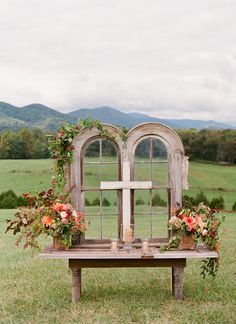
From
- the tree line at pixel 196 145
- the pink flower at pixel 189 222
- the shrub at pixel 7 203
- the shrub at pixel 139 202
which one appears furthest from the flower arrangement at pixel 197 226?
the tree line at pixel 196 145

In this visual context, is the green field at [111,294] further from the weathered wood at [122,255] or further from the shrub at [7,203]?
the shrub at [7,203]

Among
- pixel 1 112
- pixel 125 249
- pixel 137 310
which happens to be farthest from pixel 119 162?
pixel 1 112

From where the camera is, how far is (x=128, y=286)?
9031 millimetres

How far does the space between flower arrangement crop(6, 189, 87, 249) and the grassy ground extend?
841mm

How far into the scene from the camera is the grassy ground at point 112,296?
23.8 ft

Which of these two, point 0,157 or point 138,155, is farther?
point 0,157

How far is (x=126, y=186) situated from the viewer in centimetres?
807

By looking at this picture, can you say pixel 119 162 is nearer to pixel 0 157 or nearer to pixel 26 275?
pixel 26 275

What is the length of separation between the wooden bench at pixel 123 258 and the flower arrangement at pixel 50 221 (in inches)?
8.7

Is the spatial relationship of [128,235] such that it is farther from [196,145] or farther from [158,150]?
[196,145]

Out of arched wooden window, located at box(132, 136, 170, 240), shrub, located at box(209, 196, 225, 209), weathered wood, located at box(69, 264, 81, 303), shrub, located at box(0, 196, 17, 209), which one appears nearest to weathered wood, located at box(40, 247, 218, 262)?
weathered wood, located at box(69, 264, 81, 303)

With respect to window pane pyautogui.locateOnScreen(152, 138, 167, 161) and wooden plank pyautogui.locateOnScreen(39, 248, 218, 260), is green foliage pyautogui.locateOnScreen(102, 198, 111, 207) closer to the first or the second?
window pane pyautogui.locateOnScreen(152, 138, 167, 161)

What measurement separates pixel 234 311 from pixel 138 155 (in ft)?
7.58

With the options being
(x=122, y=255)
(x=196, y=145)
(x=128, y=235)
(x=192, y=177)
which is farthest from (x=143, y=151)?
(x=192, y=177)
